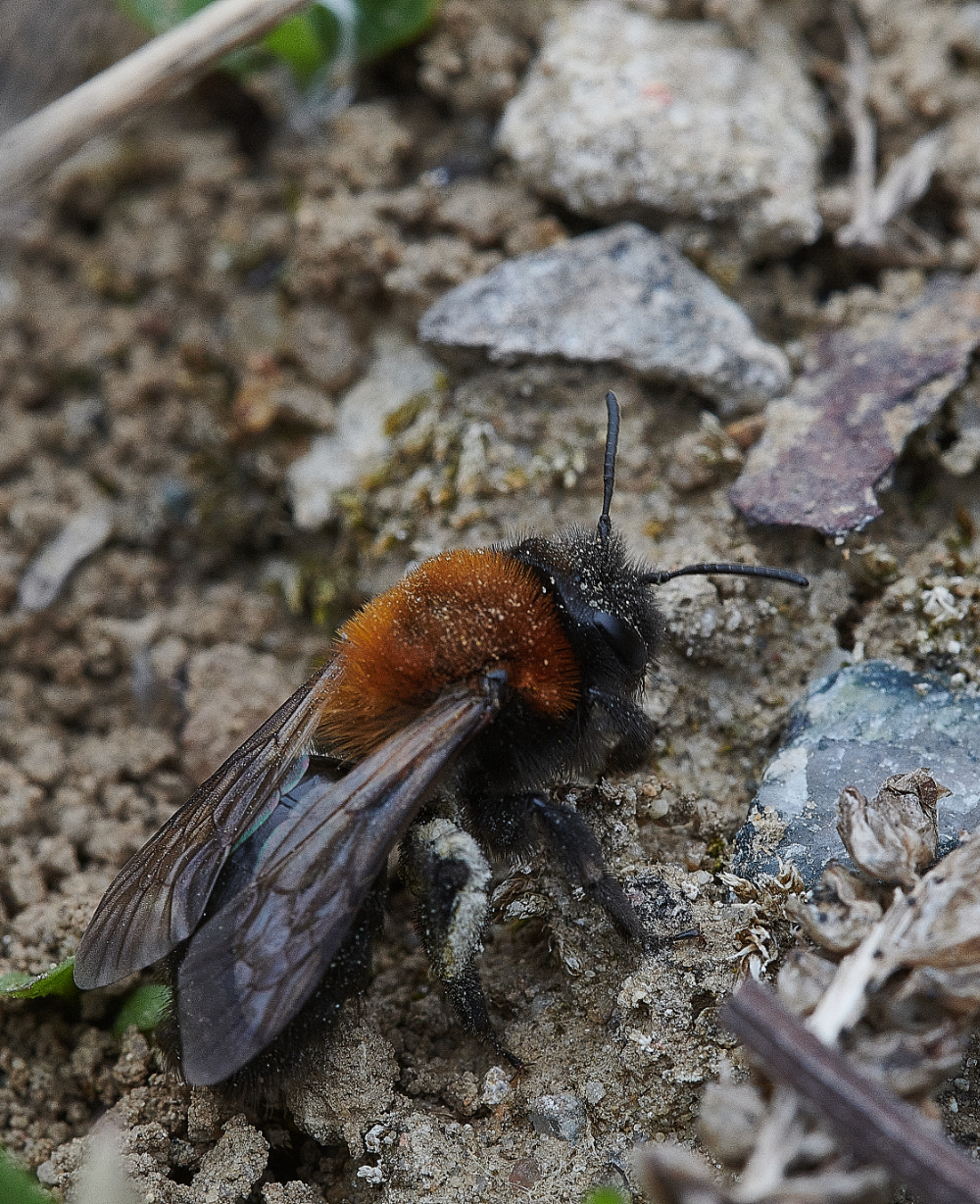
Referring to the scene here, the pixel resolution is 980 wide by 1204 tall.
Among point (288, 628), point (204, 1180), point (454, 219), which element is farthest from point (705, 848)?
point (454, 219)

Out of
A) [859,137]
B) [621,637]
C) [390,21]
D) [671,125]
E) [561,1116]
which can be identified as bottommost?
[561,1116]

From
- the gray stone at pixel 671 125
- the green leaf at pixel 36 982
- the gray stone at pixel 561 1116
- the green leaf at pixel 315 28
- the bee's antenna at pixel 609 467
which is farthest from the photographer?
the green leaf at pixel 315 28

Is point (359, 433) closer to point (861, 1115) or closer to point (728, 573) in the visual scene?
point (728, 573)

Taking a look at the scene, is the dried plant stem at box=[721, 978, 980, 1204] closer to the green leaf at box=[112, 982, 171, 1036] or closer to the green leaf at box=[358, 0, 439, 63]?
the green leaf at box=[112, 982, 171, 1036]

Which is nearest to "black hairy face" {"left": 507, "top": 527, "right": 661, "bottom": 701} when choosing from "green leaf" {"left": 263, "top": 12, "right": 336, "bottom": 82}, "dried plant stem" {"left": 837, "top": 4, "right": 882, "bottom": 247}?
"dried plant stem" {"left": 837, "top": 4, "right": 882, "bottom": 247}

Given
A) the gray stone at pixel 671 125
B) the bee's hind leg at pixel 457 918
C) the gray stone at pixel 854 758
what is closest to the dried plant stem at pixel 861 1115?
the gray stone at pixel 854 758

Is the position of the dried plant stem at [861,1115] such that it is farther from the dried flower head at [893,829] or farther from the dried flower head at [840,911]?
the dried flower head at [893,829]

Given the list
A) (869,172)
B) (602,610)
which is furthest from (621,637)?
(869,172)
